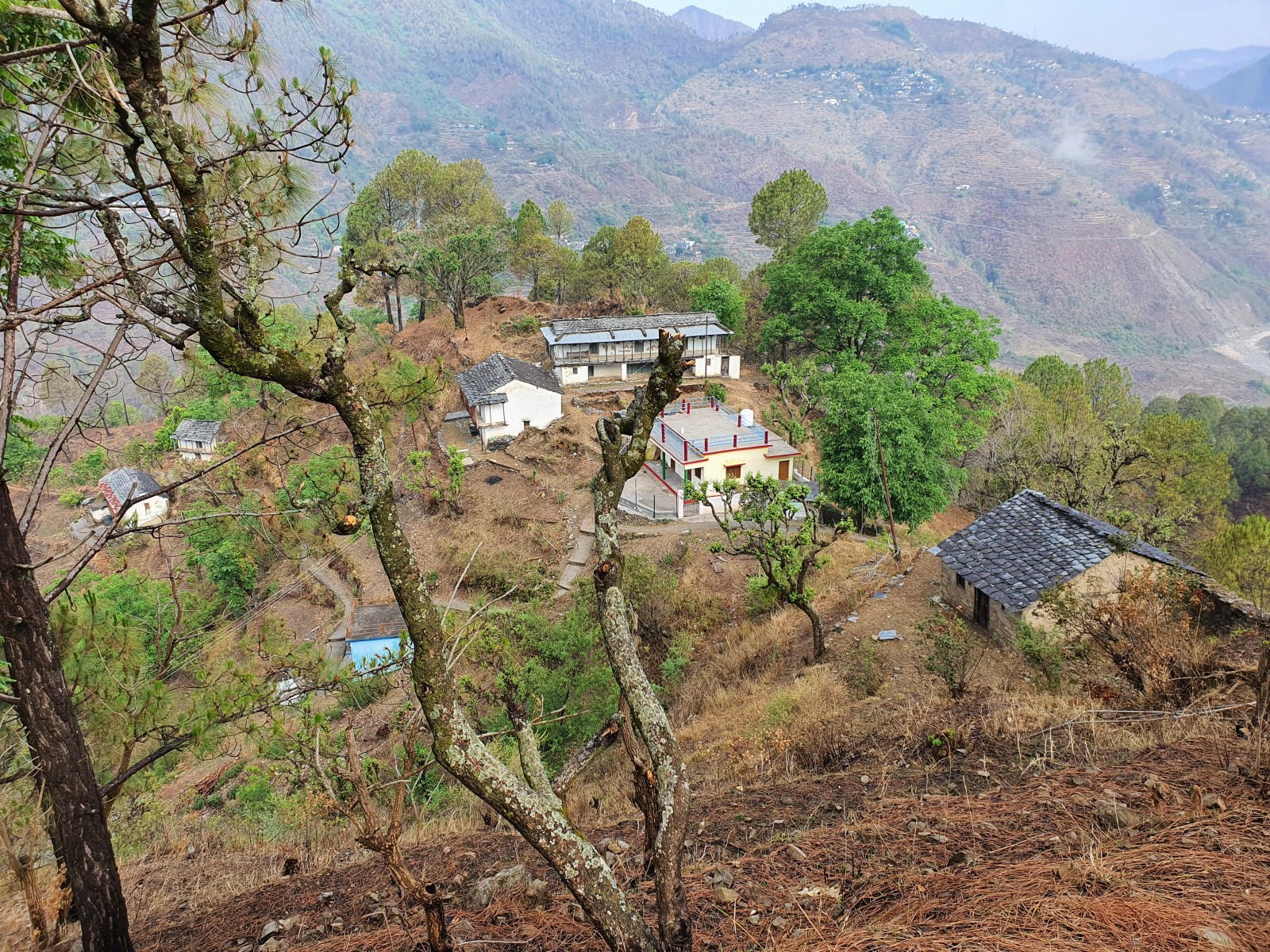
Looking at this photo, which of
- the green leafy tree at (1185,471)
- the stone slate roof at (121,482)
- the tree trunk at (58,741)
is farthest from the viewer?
the stone slate roof at (121,482)

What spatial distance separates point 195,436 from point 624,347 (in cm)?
2700

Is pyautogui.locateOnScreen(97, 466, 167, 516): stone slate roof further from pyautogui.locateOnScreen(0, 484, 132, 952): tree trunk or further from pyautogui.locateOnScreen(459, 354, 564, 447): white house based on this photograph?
pyautogui.locateOnScreen(0, 484, 132, 952): tree trunk

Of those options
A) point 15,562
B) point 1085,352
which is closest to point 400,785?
point 15,562

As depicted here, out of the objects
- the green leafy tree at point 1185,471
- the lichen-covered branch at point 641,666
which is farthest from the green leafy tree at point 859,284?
the lichen-covered branch at point 641,666

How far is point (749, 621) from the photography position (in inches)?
824

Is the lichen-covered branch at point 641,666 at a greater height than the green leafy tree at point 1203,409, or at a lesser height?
greater

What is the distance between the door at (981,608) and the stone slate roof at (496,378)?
24.6 metres

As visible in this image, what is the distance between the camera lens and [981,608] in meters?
16.5

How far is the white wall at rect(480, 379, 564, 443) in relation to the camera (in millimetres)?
35125

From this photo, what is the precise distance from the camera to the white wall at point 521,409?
35125 mm

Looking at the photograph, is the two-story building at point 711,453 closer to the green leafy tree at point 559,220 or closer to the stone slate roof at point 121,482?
the stone slate roof at point 121,482

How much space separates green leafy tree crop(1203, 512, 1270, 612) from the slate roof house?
11811mm

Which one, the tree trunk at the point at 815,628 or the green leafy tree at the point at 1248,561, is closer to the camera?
the tree trunk at the point at 815,628

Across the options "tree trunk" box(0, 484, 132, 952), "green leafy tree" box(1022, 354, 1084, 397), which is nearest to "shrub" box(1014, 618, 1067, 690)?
"tree trunk" box(0, 484, 132, 952)
